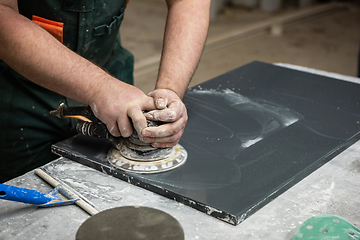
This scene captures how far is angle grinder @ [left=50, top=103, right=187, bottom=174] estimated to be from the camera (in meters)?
1.12

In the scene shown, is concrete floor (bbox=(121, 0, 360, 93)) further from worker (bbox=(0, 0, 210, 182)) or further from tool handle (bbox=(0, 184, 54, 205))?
tool handle (bbox=(0, 184, 54, 205))

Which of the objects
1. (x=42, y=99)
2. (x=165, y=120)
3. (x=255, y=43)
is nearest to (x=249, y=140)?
(x=165, y=120)

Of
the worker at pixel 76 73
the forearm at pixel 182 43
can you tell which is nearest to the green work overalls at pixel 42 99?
the worker at pixel 76 73

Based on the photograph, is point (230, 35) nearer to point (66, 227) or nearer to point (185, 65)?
point (185, 65)

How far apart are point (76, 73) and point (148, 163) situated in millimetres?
339

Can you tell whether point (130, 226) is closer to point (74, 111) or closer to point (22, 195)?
point (22, 195)

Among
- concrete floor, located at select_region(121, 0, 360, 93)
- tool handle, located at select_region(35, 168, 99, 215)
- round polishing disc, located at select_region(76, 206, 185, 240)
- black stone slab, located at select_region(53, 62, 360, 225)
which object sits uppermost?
round polishing disc, located at select_region(76, 206, 185, 240)

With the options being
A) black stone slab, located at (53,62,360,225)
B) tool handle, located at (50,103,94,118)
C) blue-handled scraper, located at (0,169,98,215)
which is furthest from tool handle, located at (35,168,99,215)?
tool handle, located at (50,103,94,118)

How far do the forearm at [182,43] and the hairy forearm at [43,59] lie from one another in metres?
0.29

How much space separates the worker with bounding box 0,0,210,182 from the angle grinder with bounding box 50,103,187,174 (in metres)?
0.04

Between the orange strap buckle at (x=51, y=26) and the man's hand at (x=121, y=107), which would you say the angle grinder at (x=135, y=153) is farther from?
the orange strap buckle at (x=51, y=26)

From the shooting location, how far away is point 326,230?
0.79 metres

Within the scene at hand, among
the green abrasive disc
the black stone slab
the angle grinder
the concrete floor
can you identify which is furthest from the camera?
the concrete floor

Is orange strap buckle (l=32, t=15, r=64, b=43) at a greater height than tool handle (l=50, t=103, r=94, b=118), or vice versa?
orange strap buckle (l=32, t=15, r=64, b=43)
